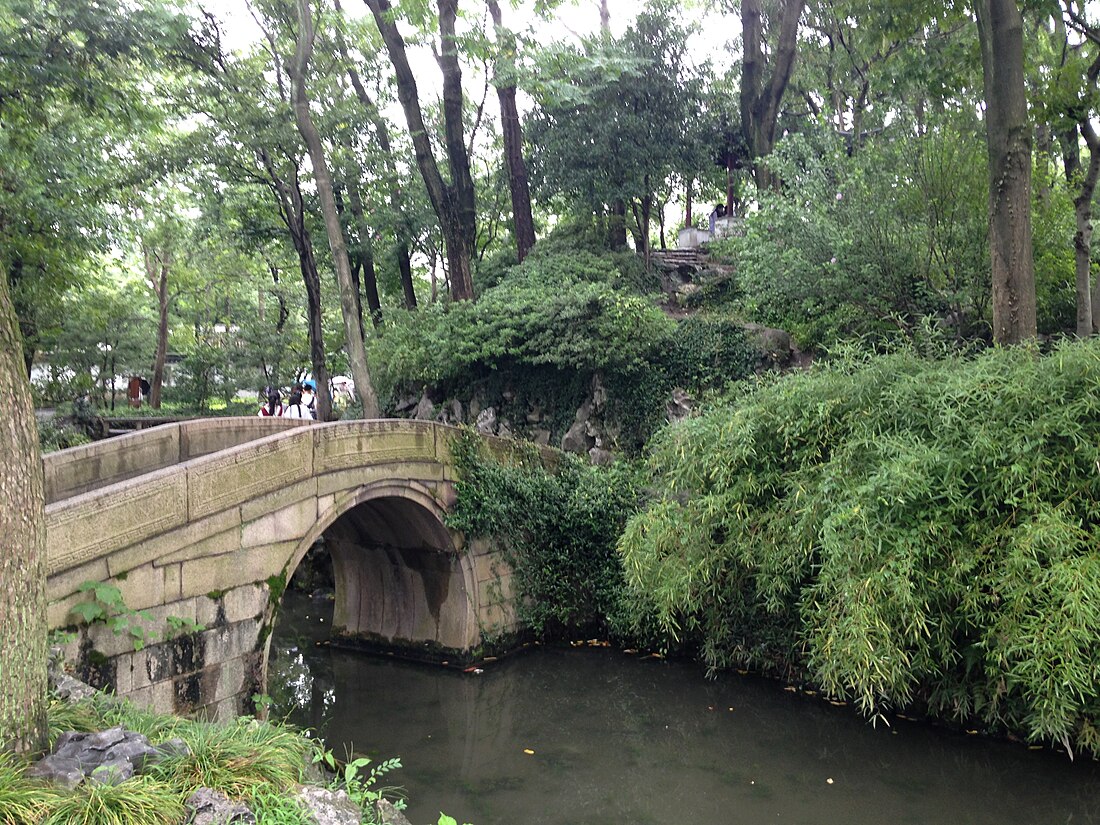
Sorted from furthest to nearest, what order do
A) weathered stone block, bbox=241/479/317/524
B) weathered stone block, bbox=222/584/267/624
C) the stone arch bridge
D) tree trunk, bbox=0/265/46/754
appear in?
weathered stone block, bbox=241/479/317/524, weathered stone block, bbox=222/584/267/624, the stone arch bridge, tree trunk, bbox=0/265/46/754

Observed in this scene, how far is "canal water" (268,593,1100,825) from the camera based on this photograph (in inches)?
279

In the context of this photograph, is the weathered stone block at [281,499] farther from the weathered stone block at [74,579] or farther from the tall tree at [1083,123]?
the tall tree at [1083,123]

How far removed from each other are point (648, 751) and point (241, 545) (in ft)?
13.8

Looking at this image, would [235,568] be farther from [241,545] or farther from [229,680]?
[229,680]

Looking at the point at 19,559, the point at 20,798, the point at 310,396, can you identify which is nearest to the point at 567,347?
the point at 310,396

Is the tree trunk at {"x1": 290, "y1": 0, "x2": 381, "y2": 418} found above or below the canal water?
above

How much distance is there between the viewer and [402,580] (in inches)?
450

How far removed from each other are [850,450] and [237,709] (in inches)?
225

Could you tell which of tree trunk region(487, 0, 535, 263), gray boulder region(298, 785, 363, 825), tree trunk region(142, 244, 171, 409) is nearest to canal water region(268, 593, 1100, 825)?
gray boulder region(298, 785, 363, 825)

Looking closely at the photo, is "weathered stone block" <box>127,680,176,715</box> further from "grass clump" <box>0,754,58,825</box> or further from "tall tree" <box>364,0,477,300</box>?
"tall tree" <box>364,0,477,300</box>

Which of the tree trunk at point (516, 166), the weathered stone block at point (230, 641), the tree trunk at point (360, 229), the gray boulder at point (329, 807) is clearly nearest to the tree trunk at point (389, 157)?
the tree trunk at point (360, 229)

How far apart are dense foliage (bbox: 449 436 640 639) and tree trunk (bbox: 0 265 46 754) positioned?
750cm

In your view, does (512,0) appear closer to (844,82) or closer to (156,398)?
(844,82)

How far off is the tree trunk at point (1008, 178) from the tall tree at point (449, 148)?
355 inches
